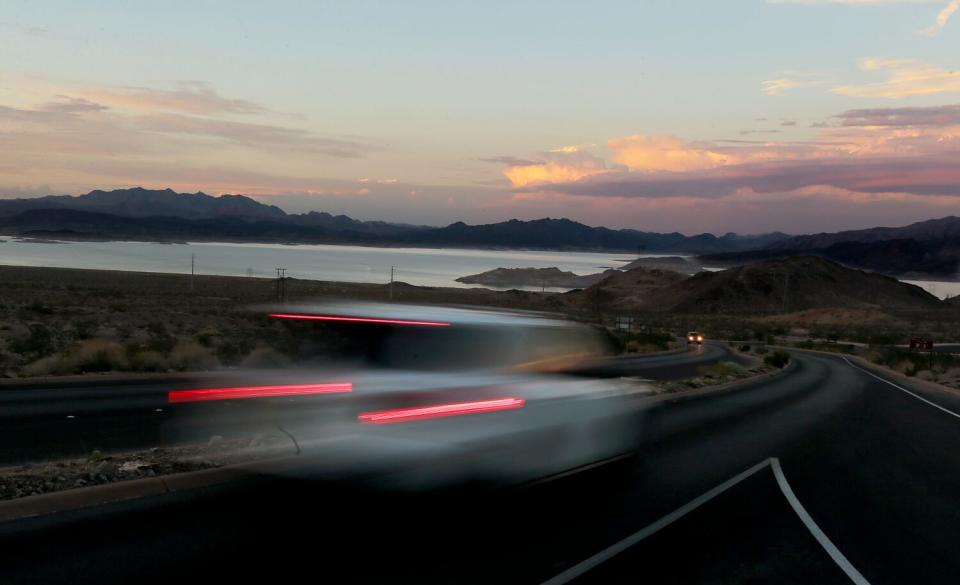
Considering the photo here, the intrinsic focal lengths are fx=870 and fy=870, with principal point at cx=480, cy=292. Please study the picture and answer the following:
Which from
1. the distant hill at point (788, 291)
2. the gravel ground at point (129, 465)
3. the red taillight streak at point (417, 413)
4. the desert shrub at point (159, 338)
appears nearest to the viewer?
the red taillight streak at point (417, 413)

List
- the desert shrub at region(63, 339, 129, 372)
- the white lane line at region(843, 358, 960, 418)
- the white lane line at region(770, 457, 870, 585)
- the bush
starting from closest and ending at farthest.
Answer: the white lane line at region(770, 457, 870, 585)
the desert shrub at region(63, 339, 129, 372)
the white lane line at region(843, 358, 960, 418)
the bush

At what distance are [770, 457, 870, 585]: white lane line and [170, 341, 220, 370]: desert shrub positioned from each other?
1463 cm

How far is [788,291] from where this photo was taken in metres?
143

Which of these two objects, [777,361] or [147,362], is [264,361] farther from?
[777,361]

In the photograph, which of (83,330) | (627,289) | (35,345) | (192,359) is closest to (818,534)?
(192,359)

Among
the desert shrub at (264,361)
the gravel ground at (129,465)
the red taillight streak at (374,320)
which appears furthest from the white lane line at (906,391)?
the gravel ground at (129,465)

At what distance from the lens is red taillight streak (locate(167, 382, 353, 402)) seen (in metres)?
8.00

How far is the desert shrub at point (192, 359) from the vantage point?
69.3 ft

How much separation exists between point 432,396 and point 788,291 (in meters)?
144

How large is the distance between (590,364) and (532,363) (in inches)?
56.3

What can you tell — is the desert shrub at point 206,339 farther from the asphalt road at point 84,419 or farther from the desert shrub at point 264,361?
the desert shrub at point 264,361

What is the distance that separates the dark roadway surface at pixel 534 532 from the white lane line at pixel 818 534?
68mm

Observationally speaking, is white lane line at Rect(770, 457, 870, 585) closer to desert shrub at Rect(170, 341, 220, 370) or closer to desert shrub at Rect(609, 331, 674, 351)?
desert shrub at Rect(170, 341, 220, 370)

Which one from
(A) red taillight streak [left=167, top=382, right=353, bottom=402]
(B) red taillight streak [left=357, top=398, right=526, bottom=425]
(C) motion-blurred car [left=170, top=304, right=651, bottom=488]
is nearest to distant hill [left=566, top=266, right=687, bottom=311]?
(C) motion-blurred car [left=170, top=304, right=651, bottom=488]
